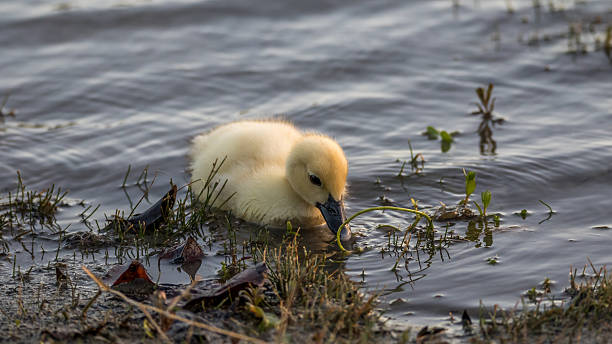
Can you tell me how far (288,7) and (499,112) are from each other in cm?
407

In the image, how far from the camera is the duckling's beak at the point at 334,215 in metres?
5.08

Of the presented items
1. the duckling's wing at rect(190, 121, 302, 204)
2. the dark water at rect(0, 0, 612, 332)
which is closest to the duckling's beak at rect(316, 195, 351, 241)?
the dark water at rect(0, 0, 612, 332)

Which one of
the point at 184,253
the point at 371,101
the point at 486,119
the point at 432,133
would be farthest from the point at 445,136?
the point at 184,253

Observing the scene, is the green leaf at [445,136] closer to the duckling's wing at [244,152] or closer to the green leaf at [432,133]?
the green leaf at [432,133]

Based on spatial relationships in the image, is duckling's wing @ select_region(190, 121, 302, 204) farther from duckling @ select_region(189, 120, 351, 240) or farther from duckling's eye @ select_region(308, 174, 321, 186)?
duckling's eye @ select_region(308, 174, 321, 186)

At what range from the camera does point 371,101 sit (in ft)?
25.7

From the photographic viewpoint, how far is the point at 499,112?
7.45 m

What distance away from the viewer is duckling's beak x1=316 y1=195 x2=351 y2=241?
5.08 meters

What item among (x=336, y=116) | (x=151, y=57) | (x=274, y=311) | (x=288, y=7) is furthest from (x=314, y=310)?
(x=288, y=7)

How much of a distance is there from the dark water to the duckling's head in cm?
25

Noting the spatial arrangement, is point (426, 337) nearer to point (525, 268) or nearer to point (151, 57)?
point (525, 268)

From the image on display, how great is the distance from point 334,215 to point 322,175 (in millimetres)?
273

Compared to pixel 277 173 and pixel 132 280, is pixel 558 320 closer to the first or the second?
pixel 132 280

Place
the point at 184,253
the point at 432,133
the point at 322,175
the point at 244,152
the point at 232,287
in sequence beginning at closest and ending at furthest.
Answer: the point at 232,287
the point at 184,253
the point at 322,175
the point at 244,152
the point at 432,133
